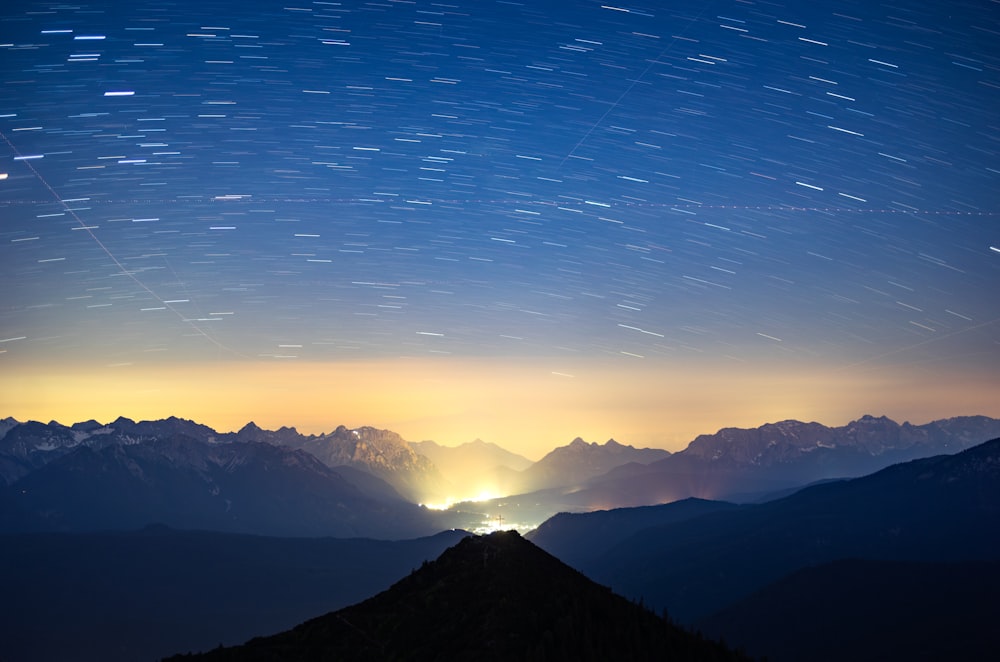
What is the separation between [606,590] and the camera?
114m

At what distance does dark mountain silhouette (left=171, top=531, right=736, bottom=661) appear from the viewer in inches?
3575

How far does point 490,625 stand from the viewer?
9394 centimetres

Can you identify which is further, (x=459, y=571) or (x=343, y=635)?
(x=459, y=571)

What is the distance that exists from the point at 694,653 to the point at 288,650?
56448 millimetres

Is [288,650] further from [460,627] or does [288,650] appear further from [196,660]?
[460,627]

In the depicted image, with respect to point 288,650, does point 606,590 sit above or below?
above

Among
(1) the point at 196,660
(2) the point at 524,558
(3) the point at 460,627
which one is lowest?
(1) the point at 196,660

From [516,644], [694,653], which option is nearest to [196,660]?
[516,644]

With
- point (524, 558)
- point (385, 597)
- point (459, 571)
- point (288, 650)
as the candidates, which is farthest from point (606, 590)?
point (288, 650)

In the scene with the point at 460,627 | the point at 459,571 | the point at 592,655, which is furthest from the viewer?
the point at 459,571

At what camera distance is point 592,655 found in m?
88.3

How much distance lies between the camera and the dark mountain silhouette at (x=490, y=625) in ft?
298

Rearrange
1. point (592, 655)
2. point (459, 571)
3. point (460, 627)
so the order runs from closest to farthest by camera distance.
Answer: point (592, 655)
point (460, 627)
point (459, 571)

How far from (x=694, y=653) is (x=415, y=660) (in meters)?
38.7
